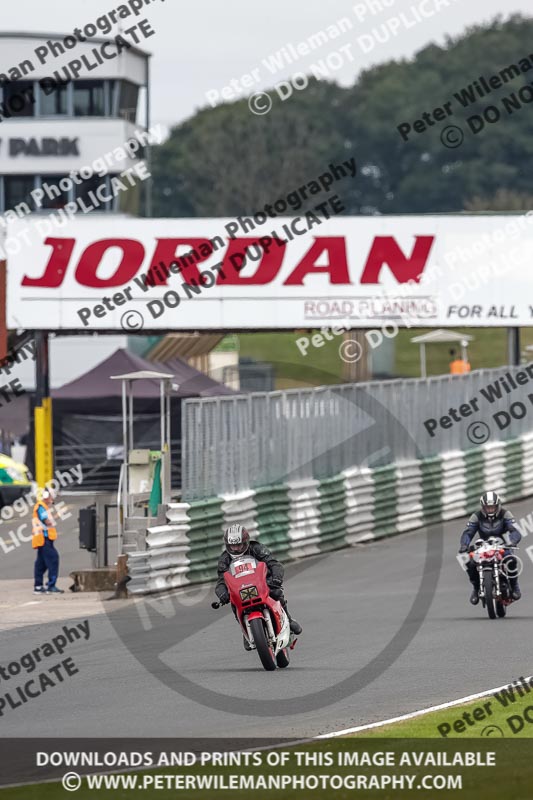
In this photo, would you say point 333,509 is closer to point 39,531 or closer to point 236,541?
point 39,531

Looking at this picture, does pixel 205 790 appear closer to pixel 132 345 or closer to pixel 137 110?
pixel 132 345

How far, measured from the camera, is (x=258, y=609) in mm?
13836

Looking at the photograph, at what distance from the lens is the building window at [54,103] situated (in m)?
52.1

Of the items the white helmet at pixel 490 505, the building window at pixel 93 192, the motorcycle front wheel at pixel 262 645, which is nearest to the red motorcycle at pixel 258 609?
the motorcycle front wheel at pixel 262 645

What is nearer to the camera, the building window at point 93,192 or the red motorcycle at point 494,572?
the red motorcycle at point 494,572

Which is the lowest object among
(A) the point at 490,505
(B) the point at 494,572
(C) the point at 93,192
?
(B) the point at 494,572

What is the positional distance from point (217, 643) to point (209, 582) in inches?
220

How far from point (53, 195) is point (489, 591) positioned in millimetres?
37908

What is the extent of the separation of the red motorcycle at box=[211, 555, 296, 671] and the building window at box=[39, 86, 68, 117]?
39835mm

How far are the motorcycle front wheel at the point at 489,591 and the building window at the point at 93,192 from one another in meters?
36.0

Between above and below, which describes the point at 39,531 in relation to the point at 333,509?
below

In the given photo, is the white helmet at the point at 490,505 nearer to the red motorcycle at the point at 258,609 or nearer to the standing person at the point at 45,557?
the red motorcycle at the point at 258,609

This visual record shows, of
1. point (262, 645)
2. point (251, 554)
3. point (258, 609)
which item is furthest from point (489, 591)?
point (258, 609)

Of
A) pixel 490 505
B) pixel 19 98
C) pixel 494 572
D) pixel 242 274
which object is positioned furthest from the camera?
pixel 19 98
